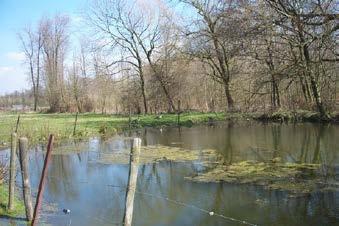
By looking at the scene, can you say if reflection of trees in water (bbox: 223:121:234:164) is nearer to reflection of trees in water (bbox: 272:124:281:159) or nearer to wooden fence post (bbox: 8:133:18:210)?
reflection of trees in water (bbox: 272:124:281:159)

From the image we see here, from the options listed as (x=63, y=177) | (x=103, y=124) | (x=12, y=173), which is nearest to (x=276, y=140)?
(x=63, y=177)

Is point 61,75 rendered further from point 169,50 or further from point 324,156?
point 324,156

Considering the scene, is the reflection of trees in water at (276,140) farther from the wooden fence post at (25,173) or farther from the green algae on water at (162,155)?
the wooden fence post at (25,173)

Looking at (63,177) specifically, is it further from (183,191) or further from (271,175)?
(271,175)

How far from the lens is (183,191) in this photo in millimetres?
10617

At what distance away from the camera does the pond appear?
8.52 m

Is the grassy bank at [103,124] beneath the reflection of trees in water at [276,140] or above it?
above

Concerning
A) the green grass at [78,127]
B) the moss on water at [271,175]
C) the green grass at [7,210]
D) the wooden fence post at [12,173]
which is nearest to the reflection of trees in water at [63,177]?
the green grass at [7,210]

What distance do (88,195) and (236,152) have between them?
23.4 ft

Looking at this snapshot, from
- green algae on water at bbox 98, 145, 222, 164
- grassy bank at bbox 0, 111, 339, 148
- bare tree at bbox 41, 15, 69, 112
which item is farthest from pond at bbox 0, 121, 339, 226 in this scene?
bare tree at bbox 41, 15, 69, 112

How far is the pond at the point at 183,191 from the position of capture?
8.52 metres

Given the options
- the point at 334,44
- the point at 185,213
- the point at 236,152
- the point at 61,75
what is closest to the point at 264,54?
the point at 334,44

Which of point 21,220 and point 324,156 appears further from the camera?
point 324,156

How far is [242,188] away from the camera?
10523mm
